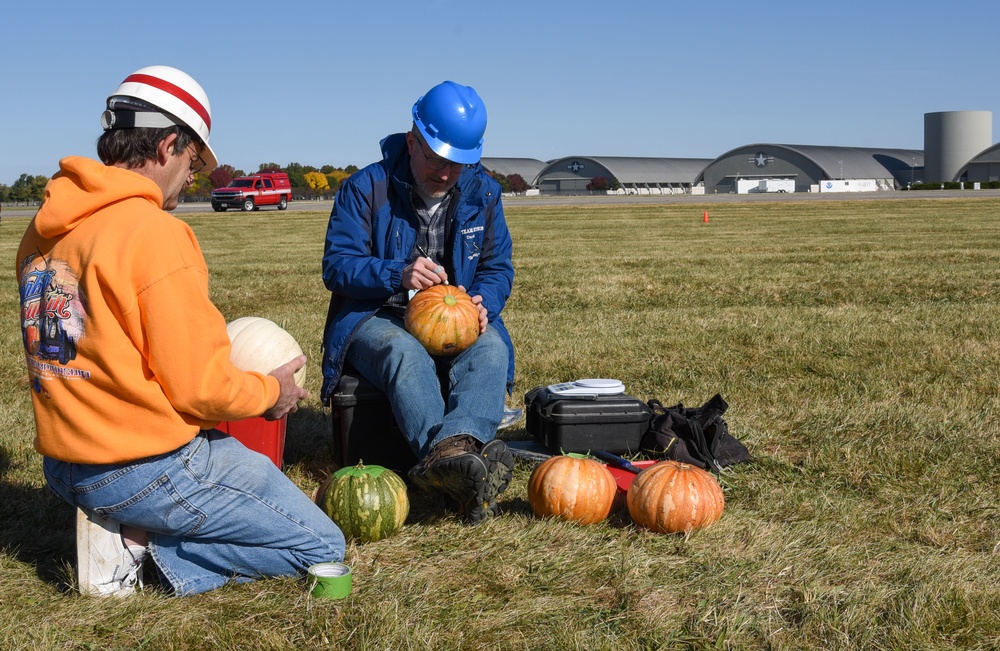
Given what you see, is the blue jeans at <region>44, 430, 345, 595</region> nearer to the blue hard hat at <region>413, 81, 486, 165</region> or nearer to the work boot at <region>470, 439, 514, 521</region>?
the work boot at <region>470, 439, 514, 521</region>

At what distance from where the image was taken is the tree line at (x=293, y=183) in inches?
3125

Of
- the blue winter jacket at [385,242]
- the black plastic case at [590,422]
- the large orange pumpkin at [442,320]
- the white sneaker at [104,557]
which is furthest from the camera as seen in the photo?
the black plastic case at [590,422]

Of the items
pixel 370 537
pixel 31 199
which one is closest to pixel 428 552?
pixel 370 537

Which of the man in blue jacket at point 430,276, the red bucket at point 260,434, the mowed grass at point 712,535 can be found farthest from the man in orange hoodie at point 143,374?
the man in blue jacket at point 430,276

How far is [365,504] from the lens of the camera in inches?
162

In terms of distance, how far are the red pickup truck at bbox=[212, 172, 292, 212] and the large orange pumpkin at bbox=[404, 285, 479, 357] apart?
144ft

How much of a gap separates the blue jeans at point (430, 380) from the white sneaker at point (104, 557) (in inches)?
51.9

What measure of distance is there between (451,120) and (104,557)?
2.49 m

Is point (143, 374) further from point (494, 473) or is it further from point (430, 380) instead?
point (430, 380)

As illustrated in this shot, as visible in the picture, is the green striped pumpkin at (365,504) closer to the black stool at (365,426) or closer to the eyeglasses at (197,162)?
the black stool at (365,426)

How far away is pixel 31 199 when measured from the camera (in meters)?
78.4

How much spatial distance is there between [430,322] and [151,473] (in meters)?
1.72

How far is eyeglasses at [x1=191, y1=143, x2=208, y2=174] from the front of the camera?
348 centimetres

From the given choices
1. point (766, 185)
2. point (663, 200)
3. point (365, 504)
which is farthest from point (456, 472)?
point (766, 185)
